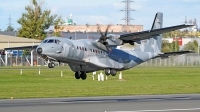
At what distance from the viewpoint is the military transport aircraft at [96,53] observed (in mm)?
43250

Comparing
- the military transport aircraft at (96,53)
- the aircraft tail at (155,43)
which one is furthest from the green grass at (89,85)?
the military transport aircraft at (96,53)

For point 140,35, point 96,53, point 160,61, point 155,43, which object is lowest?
point 160,61

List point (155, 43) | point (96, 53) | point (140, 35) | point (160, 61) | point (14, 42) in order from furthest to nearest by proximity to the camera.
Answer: point (14, 42) < point (160, 61) < point (155, 43) < point (140, 35) < point (96, 53)

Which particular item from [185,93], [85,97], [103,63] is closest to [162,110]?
[103,63]

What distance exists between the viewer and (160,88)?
217 ft

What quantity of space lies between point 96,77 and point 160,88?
1559 centimetres

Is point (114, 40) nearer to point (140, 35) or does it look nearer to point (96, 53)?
point (140, 35)

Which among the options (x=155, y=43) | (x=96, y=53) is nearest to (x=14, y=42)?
(x=155, y=43)

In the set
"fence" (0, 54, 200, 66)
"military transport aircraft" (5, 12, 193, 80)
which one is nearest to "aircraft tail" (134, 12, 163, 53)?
"military transport aircraft" (5, 12, 193, 80)

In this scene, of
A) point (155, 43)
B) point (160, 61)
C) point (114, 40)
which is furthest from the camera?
point (160, 61)

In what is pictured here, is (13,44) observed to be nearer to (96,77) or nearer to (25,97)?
(96,77)

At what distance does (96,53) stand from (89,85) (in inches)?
828

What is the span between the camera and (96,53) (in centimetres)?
4784

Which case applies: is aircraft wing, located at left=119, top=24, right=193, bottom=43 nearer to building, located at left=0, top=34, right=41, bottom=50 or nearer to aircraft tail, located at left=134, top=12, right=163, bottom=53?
aircraft tail, located at left=134, top=12, right=163, bottom=53
